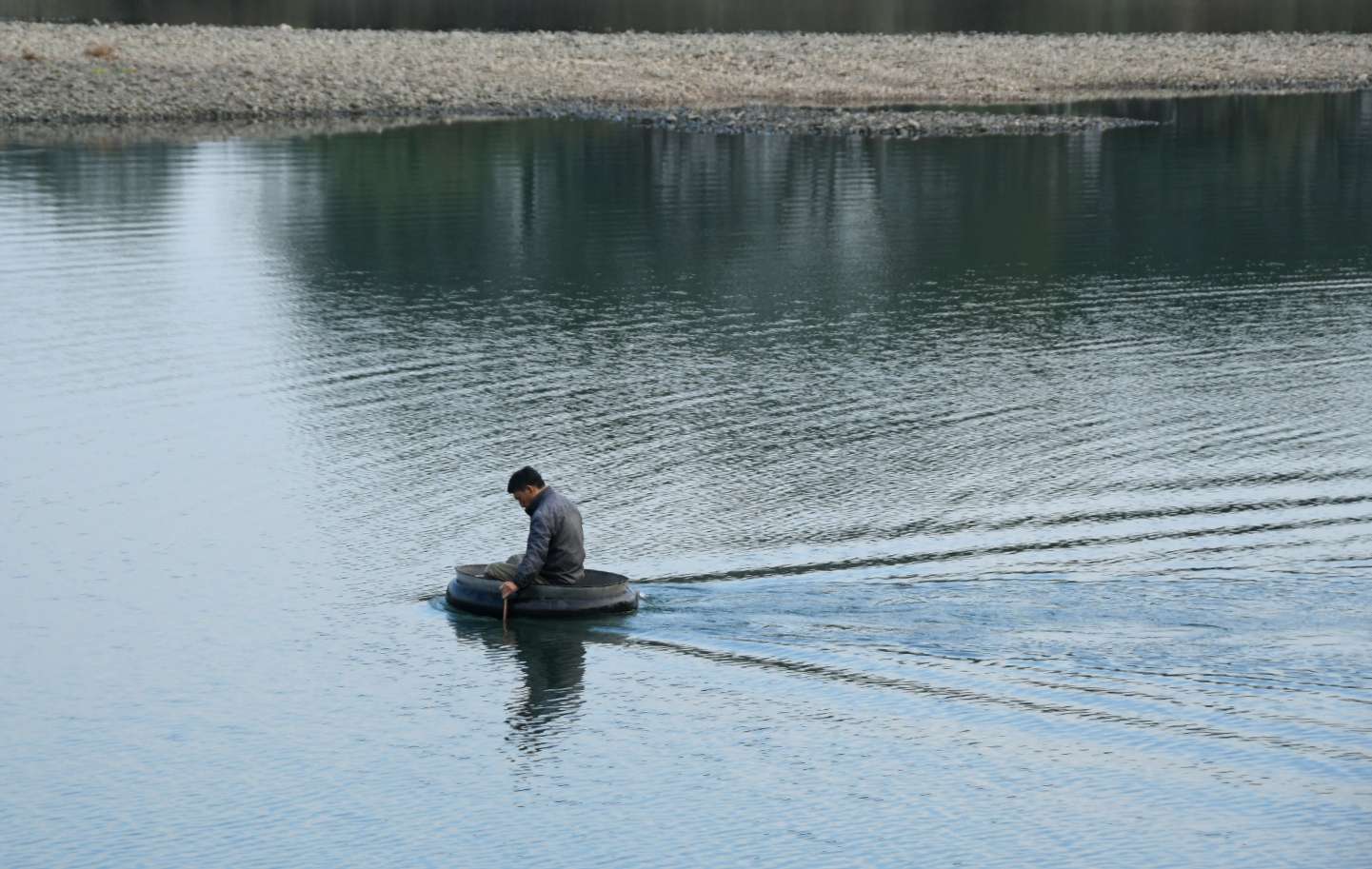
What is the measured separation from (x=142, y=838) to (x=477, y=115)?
61482 mm

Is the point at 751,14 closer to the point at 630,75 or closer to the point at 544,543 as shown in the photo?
the point at 630,75

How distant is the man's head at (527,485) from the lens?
20.5m

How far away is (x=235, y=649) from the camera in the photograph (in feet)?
65.5

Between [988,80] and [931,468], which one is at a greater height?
[988,80]

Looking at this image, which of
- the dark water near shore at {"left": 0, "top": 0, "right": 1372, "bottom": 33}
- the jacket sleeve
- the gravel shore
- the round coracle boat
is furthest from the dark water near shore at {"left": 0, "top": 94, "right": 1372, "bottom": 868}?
the dark water near shore at {"left": 0, "top": 0, "right": 1372, "bottom": 33}

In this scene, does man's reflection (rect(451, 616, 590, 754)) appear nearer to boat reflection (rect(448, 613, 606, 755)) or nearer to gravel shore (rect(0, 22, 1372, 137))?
boat reflection (rect(448, 613, 606, 755))

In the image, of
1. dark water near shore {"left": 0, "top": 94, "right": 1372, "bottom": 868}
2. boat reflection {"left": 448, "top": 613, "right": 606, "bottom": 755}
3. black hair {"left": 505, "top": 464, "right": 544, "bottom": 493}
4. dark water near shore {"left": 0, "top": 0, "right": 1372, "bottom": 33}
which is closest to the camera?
dark water near shore {"left": 0, "top": 94, "right": 1372, "bottom": 868}

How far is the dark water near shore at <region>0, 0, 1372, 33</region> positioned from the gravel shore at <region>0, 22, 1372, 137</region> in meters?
8.55

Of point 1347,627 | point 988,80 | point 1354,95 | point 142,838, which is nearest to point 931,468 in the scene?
point 1347,627

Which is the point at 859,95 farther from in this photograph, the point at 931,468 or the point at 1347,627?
the point at 1347,627

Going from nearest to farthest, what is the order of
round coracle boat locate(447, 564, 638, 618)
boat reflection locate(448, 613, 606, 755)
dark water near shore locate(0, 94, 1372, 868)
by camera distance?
dark water near shore locate(0, 94, 1372, 868), boat reflection locate(448, 613, 606, 755), round coracle boat locate(447, 564, 638, 618)

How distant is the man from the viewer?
20.4 metres

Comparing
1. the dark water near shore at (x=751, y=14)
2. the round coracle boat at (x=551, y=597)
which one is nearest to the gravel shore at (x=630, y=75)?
the dark water near shore at (x=751, y=14)

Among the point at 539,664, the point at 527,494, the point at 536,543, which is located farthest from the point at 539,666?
the point at 527,494
